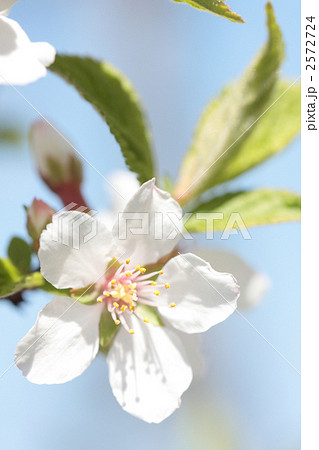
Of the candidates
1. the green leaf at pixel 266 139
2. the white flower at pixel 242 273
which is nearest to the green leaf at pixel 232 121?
the green leaf at pixel 266 139

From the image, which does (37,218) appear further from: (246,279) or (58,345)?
(246,279)

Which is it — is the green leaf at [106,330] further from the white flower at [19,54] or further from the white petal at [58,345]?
the white flower at [19,54]

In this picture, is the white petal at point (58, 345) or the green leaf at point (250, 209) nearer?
the white petal at point (58, 345)

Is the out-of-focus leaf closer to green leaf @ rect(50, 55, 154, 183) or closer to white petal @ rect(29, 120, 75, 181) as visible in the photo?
white petal @ rect(29, 120, 75, 181)

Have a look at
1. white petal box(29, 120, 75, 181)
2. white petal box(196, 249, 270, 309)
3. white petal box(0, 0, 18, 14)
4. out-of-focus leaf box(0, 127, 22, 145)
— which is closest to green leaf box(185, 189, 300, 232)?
white petal box(196, 249, 270, 309)

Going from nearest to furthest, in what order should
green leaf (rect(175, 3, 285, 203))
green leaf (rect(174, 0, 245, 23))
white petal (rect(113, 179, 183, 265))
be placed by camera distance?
Answer: green leaf (rect(174, 0, 245, 23)), white petal (rect(113, 179, 183, 265)), green leaf (rect(175, 3, 285, 203))

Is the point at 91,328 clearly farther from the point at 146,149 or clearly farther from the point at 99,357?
the point at 146,149
